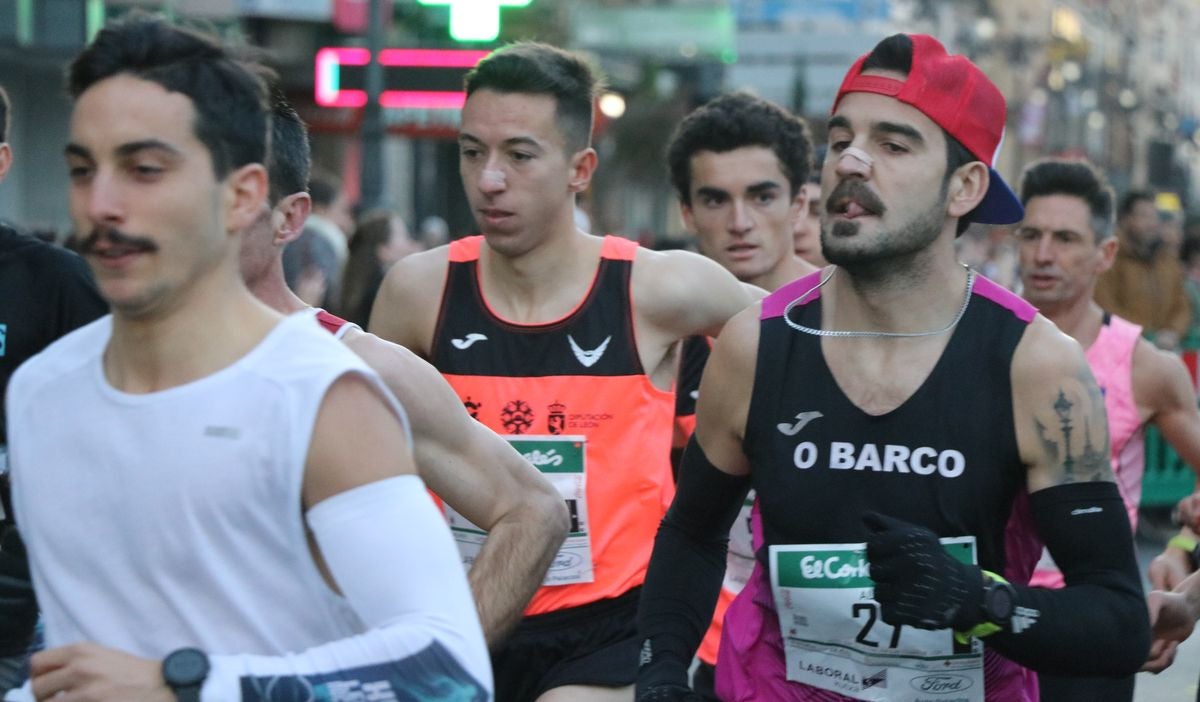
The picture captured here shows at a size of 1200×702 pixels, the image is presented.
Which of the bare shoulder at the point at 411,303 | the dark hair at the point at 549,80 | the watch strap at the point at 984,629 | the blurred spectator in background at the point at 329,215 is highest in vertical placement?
the dark hair at the point at 549,80

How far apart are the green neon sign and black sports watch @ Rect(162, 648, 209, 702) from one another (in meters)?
12.6

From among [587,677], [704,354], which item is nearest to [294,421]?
[587,677]

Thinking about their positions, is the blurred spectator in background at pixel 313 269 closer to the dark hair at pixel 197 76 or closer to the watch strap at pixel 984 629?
the watch strap at pixel 984 629

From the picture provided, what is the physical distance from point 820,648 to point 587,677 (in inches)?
44.4

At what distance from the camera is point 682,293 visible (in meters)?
5.01

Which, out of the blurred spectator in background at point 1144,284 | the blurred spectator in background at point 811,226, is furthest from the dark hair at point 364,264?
the blurred spectator in background at point 1144,284

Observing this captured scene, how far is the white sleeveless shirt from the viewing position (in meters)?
2.34

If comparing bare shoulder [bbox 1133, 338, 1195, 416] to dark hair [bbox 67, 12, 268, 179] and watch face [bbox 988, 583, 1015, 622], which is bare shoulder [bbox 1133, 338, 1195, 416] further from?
dark hair [bbox 67, 12, 268, 179]

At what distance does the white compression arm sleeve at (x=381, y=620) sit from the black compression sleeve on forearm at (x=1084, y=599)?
4.11ft

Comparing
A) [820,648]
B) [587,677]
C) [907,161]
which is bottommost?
[587,677]

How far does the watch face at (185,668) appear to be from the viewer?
2289mm

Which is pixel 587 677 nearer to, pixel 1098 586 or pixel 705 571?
pixel 705 571

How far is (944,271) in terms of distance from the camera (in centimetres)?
365

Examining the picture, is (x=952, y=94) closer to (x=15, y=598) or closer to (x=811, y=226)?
(x=15, y=598)
